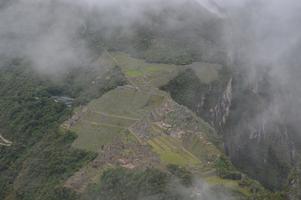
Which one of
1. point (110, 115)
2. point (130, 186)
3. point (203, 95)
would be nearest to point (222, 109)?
point (203, 95)

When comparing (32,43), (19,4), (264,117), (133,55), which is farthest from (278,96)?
(19,4)

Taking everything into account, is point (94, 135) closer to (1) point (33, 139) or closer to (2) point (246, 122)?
(1) point (33, 139)

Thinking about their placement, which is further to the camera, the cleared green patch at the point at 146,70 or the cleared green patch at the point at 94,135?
the cleared green patch at the point at 146,70

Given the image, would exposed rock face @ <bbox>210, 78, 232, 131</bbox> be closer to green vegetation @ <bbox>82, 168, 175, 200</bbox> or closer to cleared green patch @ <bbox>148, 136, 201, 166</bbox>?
cleared green patch @ <bbox>148, 136, 201, 166</bbox>

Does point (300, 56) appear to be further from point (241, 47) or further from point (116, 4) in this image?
point (116, 4)

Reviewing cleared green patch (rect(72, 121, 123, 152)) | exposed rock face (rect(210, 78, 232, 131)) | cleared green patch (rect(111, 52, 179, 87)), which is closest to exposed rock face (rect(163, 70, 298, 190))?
exposed rock face (rect(210, 78, 232, 131))

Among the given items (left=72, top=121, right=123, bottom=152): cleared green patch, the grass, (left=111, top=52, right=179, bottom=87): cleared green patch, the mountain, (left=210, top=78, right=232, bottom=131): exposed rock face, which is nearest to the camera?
the grass

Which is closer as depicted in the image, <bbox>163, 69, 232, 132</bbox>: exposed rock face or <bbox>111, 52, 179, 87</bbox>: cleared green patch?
<bbox>163, 69, 232, 132</bbox>: exposed rock face

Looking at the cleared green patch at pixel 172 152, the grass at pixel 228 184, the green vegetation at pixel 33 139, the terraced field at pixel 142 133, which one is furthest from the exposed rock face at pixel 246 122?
the grass at pixel 228 184

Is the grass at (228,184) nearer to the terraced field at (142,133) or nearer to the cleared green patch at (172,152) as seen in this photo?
the terraced field at (142,133)
